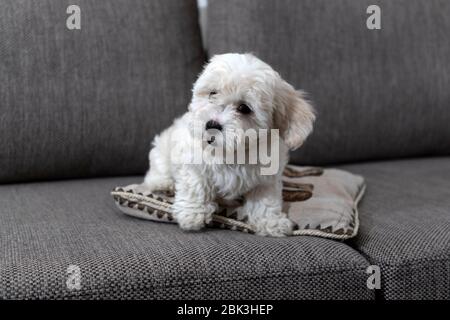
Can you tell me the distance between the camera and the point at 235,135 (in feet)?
4.50

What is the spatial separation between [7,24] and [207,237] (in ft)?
3.38

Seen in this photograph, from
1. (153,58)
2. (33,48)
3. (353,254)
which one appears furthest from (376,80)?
(33,48)

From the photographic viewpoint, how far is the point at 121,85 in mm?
1914

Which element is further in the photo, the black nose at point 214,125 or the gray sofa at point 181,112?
the black nose at point 214,125

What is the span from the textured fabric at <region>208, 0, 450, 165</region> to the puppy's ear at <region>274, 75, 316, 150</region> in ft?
1.93

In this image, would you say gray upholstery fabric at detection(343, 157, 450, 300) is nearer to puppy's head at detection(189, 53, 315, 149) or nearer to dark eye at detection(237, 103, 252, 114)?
puppy's head at detection(189, 53, 315, 149)

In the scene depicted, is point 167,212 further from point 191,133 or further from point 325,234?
point 325,234

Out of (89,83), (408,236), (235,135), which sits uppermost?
(89,83)

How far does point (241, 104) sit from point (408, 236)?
56cm

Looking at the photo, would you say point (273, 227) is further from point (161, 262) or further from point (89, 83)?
point (89, 83)

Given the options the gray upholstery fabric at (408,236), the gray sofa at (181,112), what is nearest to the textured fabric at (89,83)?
the gray sofa at (181,112)

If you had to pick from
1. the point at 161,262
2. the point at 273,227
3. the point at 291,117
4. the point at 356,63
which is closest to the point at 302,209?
the point at 273,227

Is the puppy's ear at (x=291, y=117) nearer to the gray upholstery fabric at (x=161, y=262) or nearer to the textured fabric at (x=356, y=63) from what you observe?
the gray upholstery fabric at (x=161, y=262)

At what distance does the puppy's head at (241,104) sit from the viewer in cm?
139
